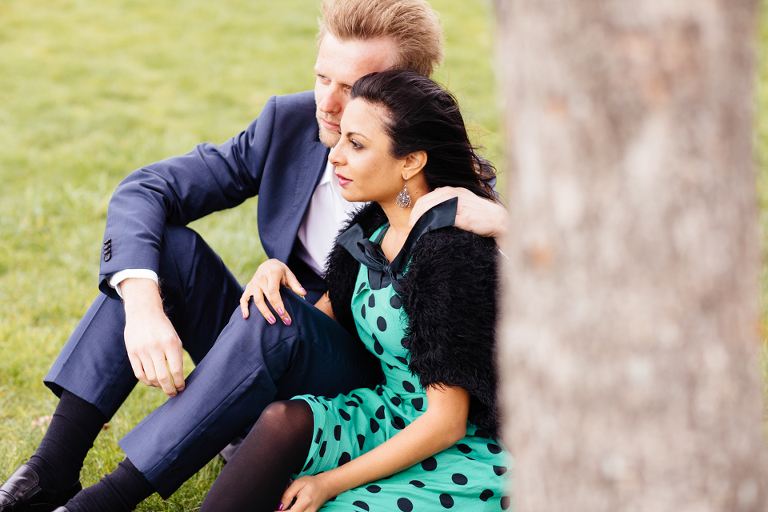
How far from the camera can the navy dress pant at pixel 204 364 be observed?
1942 mm

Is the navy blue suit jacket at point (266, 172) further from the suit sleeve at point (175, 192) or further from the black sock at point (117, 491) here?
the black sock at point (117, 491)

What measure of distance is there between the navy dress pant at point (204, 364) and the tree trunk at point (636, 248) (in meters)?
1.17

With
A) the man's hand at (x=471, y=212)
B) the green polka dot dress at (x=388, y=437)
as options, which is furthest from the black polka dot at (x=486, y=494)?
the man's hand at (x=471, y=212)

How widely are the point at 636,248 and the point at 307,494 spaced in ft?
4.05

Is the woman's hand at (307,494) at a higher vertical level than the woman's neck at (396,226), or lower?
lower

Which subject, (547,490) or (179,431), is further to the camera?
(179,431)

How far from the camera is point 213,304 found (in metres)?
2.48

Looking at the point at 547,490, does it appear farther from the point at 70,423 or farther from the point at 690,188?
the point at 70,423

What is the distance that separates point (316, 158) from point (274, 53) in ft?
15.9

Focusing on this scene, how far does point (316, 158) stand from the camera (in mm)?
2703

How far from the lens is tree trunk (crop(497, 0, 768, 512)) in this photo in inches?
32.1

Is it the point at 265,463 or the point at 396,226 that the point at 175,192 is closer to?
the point at 396,226

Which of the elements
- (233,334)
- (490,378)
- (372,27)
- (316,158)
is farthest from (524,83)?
(316,158)

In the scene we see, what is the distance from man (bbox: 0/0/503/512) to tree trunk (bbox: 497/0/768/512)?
109 centimetres
